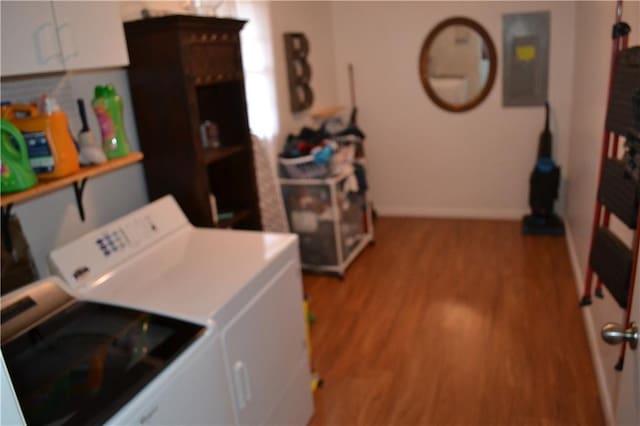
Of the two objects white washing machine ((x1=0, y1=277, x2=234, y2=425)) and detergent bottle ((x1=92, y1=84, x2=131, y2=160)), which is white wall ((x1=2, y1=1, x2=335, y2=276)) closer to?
detergent bottle ((x1=92, y1=84, x2=131, y2=160))

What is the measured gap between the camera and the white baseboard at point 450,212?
4465 mm

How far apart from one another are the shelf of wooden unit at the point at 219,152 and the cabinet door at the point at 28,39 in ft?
2.62

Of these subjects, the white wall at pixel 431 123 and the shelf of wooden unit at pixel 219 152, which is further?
the white wall at pixel 431 123

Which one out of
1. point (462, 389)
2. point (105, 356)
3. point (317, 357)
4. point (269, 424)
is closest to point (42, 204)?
point (105, 356)

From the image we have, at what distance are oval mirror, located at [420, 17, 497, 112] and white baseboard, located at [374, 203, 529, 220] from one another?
2.95 feet

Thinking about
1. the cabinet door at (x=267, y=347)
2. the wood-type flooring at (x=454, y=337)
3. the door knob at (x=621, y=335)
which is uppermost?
the door knob at (x=621, y=335)

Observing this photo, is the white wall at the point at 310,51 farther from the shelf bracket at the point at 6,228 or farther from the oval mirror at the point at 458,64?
the shelf bracket at the point at 6,228

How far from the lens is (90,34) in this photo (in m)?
1.66

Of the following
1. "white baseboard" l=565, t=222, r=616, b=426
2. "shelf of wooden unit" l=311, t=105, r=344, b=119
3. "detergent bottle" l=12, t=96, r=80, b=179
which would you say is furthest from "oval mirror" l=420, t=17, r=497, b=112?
"detergent bottle" l=12, t=96, r=80, b=179

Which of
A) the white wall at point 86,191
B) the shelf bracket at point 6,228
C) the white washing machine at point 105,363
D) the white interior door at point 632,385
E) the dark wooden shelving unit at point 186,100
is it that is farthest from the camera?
the dark wooden shelving unit at point 186,100

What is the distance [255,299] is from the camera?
1751 mm

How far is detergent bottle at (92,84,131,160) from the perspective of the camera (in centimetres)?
193

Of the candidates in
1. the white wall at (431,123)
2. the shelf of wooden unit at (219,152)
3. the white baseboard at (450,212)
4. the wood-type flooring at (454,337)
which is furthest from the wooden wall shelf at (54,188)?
the white baseboard at (450,212)

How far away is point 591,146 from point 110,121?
7.99 feet
